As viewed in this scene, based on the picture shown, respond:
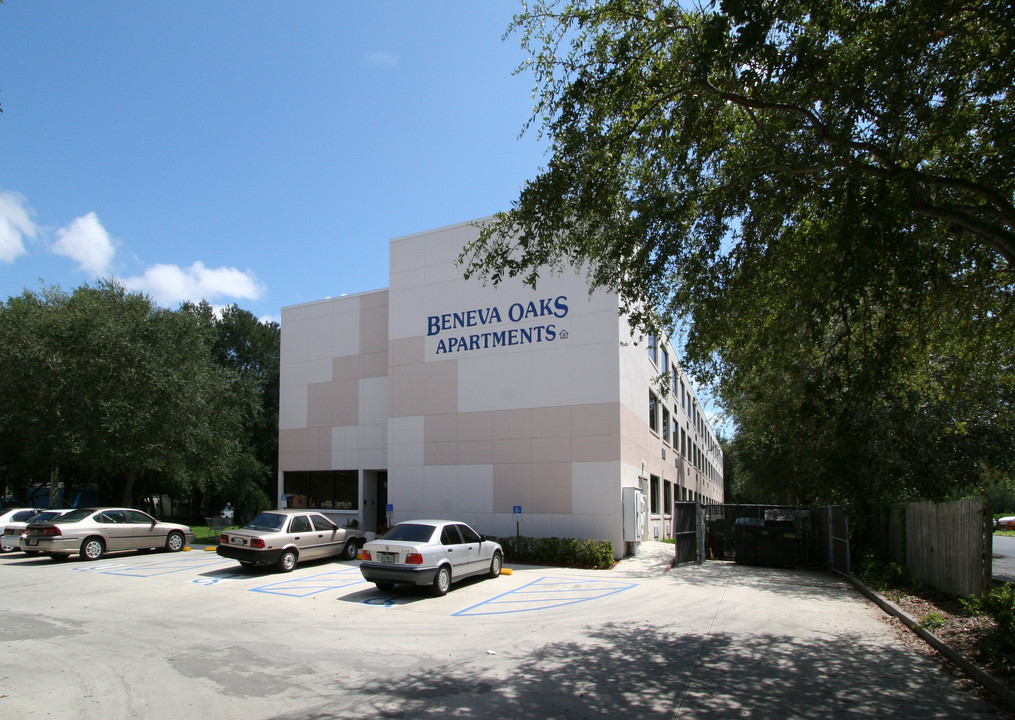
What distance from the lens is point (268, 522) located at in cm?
1753

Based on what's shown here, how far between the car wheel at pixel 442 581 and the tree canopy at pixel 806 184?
6.40 metres

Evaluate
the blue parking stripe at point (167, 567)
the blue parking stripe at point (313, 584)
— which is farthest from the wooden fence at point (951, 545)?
the blue parking stripe at point (167, 567)

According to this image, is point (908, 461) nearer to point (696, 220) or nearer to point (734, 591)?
point (734, 591)

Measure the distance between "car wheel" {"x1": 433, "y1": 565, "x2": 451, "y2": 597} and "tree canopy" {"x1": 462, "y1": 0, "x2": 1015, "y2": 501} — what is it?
6.40m

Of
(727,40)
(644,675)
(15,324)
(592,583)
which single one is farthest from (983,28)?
(15,324)

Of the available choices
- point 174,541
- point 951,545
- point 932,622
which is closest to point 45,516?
point 174,541

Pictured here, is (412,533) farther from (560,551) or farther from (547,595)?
(560,551)

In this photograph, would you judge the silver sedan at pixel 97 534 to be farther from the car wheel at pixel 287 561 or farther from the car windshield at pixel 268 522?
the car wheel at pixel 287 561

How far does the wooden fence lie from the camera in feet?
37.0

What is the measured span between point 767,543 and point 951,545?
7.09 m

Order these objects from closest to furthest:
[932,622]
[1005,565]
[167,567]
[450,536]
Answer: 1. [932,622]
2. [450,536]
3. [167,567]
4. [1005,565]

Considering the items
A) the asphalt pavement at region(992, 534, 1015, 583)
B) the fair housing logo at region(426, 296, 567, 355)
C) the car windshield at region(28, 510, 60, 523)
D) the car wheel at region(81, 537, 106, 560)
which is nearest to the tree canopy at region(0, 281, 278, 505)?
the car windshield at region(28, 510, 60, 523)

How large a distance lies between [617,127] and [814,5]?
2767mm

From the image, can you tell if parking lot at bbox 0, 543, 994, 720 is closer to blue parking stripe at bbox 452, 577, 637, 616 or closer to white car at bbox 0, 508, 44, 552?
blue parking stripe at bbox 452, 577, 637, 616
